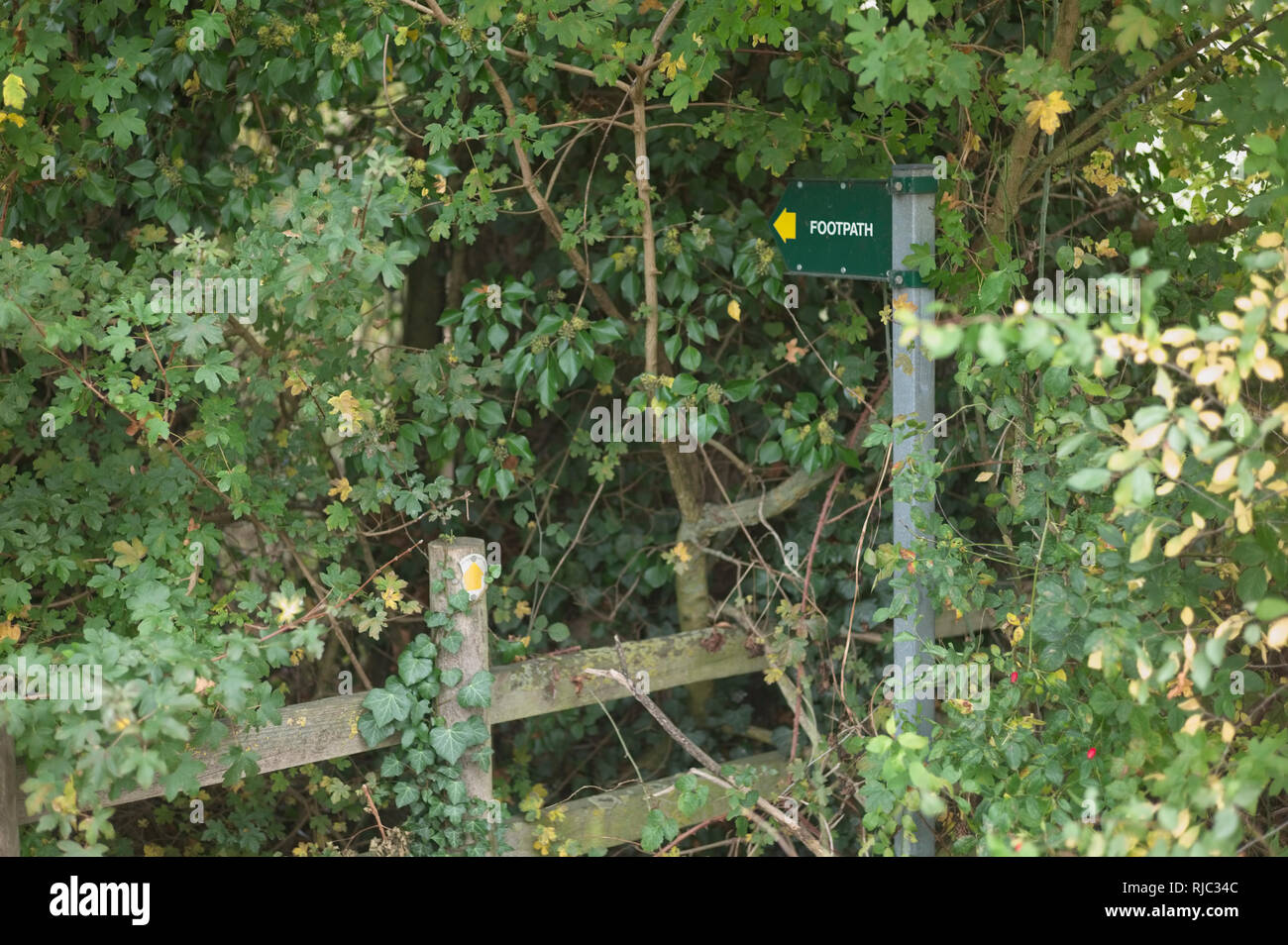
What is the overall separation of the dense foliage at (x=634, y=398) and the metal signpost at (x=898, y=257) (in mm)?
84

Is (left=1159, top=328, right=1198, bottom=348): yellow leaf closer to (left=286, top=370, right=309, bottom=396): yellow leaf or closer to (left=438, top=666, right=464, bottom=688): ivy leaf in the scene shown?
(left=438, top=666, right=464, bottom=688): ivy leaf

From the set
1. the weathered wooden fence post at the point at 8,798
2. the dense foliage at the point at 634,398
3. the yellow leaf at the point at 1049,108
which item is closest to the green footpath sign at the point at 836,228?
the dense foliage at the point at 634,398

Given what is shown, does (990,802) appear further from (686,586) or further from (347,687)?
(347,687)

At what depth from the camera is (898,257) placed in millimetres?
3092

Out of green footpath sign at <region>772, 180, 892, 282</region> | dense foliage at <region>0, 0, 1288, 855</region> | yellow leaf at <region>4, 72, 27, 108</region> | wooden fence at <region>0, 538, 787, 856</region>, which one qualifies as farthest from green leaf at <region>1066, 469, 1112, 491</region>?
yellow leaf at <region>4, 72, 27, 108</region>

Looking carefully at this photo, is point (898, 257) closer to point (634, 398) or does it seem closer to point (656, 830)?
point (634, 398)

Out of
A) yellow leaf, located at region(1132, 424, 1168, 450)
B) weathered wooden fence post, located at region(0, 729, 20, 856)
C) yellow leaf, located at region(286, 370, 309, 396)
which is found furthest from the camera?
yellow leaf, located at region(286, 370, 309, 396)

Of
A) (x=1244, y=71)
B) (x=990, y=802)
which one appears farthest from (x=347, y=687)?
(x=1244, y=71)

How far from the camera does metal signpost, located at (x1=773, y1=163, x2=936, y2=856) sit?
3.08 m

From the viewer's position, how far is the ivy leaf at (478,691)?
3.22m

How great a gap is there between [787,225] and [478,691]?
4.95 ft


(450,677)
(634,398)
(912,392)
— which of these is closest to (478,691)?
(450,677)

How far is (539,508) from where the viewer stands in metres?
4.24

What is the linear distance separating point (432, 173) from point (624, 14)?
685 millimetres
